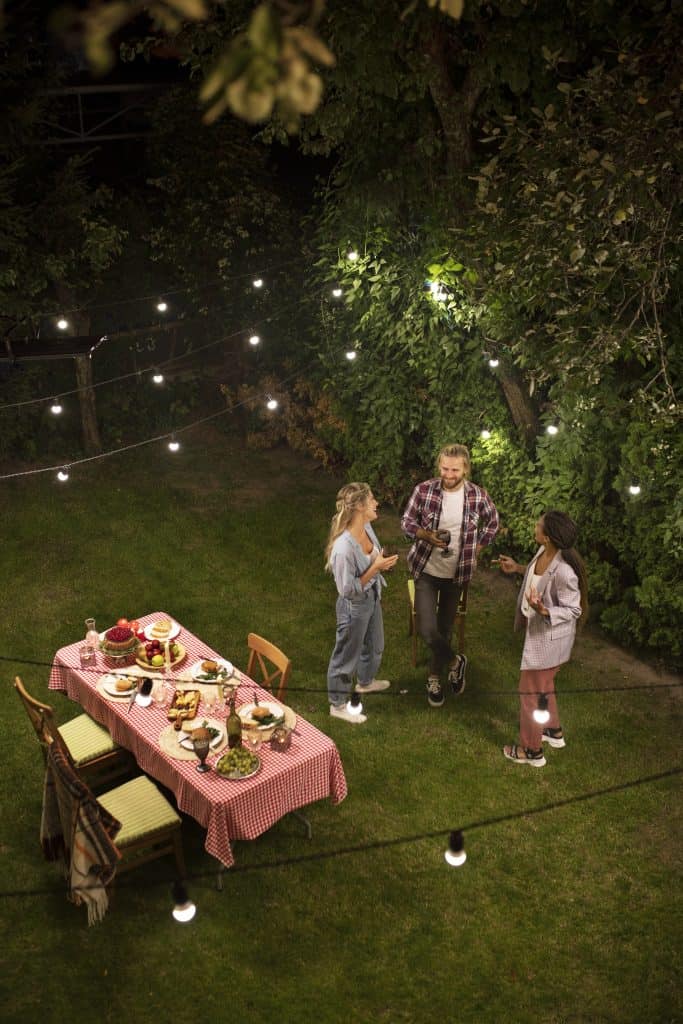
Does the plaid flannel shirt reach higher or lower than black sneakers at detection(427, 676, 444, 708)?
higher

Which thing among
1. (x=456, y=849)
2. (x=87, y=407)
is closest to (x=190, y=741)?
(x=456, y=849)

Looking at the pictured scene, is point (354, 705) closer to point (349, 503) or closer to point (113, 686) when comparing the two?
point (349, 503)

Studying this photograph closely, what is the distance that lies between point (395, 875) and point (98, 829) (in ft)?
5.72

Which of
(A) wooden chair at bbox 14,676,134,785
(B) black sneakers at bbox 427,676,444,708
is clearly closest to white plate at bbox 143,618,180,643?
(A) wooden chair at bbox 14,676,134,785

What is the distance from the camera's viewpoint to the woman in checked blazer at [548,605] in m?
5.71

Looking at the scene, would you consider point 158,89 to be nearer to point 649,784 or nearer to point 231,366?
point 231,366

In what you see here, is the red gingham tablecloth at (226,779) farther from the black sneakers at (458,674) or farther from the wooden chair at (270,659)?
the black sneakers at (458,674)

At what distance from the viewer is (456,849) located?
4.83m

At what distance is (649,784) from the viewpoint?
6215mm

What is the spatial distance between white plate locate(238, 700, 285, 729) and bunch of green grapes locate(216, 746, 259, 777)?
222 millimetres

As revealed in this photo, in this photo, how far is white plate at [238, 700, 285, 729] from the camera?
18.1 ft

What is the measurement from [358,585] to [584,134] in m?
3.26

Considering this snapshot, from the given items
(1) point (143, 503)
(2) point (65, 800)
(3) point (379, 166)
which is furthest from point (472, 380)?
(2) point (65, 800)

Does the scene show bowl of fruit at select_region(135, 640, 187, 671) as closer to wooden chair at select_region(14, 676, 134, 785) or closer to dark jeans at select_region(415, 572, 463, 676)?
wooden chair at select_region(14, 676, 134, 785)
